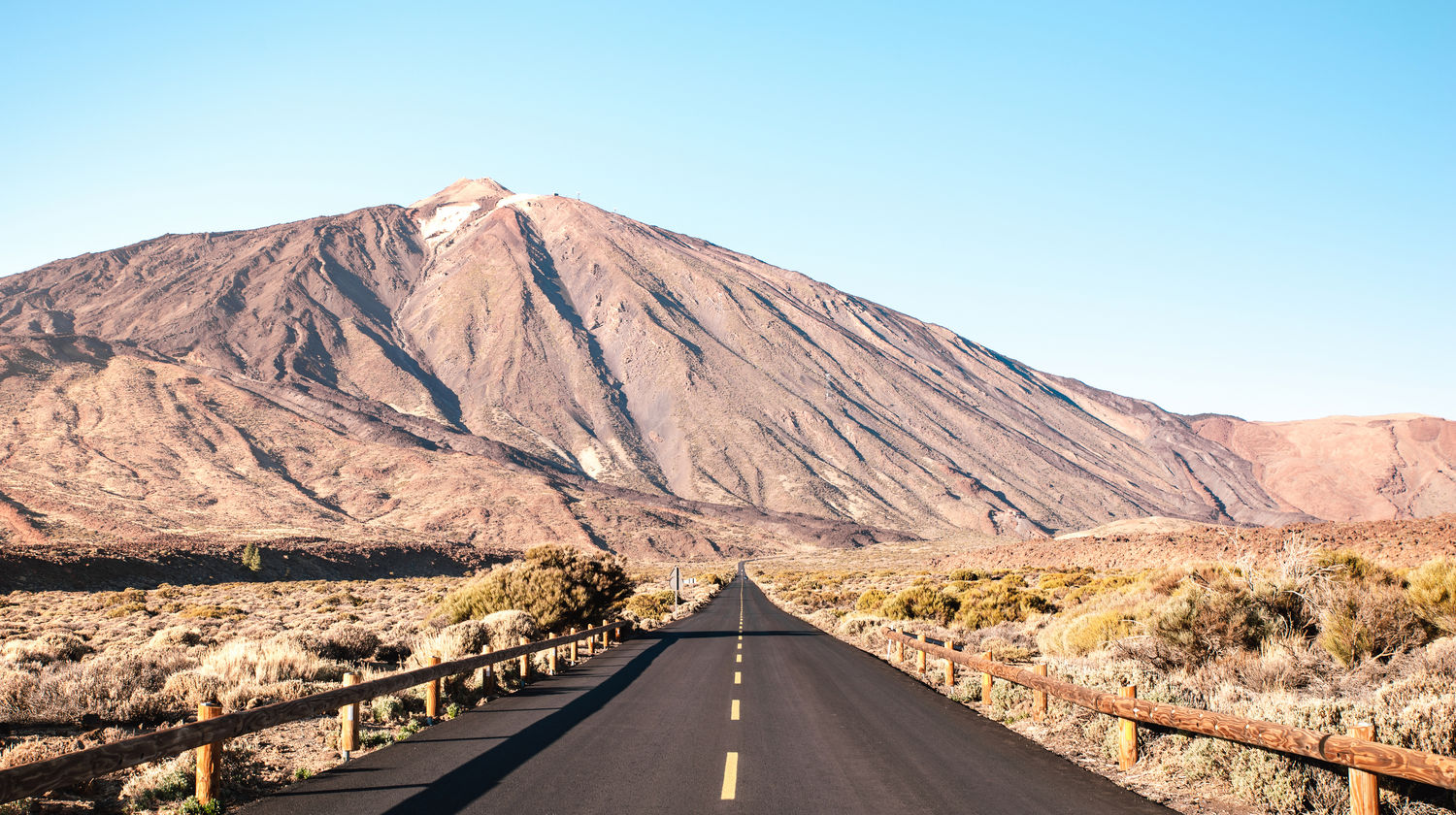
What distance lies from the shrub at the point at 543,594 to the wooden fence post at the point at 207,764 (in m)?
16.3

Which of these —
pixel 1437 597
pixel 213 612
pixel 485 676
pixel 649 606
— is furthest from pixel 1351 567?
pixel 213 612

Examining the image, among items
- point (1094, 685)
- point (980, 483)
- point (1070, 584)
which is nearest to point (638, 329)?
point (980, 483)

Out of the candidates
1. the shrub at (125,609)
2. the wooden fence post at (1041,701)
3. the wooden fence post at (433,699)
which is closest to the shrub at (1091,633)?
the wooden fence post at (1041,701)

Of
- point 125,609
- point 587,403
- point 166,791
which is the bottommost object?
point 125,609

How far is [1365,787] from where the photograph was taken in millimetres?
6594

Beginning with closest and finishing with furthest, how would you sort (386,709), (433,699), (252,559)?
(386,709), (433,699), (252,559)

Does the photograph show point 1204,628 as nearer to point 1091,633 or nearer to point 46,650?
point 1091,633

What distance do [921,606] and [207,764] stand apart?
24.5m

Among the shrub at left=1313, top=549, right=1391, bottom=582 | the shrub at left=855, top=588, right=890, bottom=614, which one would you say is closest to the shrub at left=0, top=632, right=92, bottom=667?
the shrub at left=855, top=588, right=890, bottom=614

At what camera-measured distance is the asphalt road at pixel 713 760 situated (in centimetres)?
770

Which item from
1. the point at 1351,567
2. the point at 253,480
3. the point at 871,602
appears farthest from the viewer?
the point at 253,480

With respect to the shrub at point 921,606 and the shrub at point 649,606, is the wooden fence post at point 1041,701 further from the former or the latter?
the shrub at point 649,606

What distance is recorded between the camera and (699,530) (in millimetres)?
119938

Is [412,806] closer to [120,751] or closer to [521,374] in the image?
[120,751]
